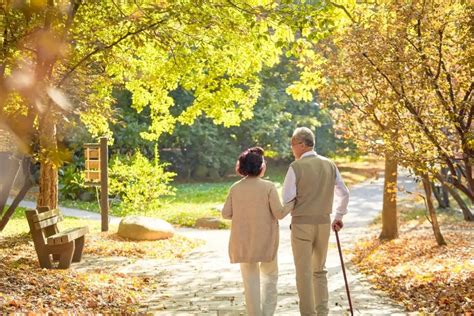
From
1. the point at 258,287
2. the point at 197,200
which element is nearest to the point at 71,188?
the point at 197,200

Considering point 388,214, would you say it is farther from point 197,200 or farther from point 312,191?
point 197,200

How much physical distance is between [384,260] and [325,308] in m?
5.65

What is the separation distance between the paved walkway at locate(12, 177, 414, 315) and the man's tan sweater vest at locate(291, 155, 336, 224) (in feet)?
4.56

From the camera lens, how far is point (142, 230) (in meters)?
15.9

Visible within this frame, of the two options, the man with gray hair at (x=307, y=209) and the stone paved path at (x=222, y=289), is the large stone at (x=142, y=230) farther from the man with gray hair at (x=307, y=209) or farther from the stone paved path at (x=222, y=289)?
the man with gray hair at (x=307, y=209)

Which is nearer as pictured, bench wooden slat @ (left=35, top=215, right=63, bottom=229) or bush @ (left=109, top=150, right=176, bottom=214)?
bench wooden slat @ (left=35, top=215, right=63, bottom=229)

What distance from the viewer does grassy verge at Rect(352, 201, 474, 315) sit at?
26.5 feet

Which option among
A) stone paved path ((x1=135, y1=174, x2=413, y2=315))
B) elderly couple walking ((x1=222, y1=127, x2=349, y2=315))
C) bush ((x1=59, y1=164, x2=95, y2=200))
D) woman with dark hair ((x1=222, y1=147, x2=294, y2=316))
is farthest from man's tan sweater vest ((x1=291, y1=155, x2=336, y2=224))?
bush ((x1=59, y1=164, x2=95, y2=200))

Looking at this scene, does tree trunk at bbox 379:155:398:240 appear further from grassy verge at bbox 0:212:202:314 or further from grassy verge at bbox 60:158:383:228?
grassy verge at bbox 60:158:383:228

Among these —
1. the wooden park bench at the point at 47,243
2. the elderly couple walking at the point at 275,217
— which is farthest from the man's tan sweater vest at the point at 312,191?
the wooden park bench at the point at 47,243

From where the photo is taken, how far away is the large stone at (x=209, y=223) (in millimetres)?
19297

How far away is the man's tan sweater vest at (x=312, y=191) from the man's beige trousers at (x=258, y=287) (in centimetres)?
54

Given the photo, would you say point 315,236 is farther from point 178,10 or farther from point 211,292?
point 178,10

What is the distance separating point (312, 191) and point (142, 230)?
9.60m
